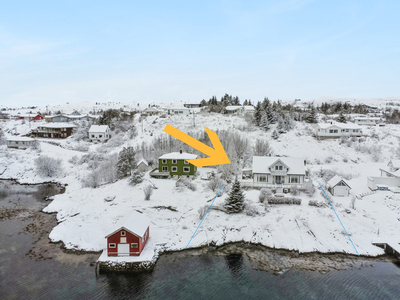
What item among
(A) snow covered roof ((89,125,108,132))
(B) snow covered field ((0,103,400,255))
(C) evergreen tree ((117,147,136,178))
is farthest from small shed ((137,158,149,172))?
(A) snow covered roof ((89,125,108,132))

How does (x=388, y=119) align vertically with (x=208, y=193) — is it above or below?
above

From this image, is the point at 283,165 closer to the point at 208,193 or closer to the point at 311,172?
the point at 311,172

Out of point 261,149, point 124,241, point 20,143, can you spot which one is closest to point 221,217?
point 124,241

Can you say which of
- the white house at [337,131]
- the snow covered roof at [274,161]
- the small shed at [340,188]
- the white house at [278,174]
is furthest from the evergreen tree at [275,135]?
the small shed at [340,188]

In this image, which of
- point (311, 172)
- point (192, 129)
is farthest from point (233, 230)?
point (192, 129)

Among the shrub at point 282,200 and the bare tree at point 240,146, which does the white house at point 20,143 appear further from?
the shrub at point 282,200

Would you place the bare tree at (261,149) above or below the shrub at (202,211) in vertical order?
above
